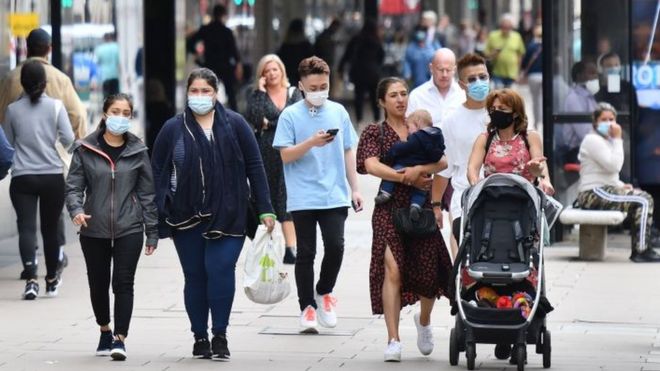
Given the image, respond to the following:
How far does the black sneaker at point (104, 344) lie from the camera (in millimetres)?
9828

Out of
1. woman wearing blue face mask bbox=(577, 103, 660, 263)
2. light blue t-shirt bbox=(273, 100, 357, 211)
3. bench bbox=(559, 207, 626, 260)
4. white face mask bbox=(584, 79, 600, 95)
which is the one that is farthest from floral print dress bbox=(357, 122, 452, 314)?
white face mask bbox=(584, 79, 600, 95)

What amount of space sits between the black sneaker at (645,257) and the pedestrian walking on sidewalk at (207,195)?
5435 mm

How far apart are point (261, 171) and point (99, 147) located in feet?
2.99

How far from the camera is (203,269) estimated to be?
31.8 feet

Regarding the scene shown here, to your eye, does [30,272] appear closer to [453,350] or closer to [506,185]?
[453,350]

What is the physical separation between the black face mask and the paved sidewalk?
1.31m

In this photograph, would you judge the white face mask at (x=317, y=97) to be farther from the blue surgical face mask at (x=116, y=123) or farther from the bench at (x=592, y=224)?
the bench at (x=592, y=224)

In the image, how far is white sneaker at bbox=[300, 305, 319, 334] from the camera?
35.1 ft

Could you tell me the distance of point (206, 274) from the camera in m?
9.67

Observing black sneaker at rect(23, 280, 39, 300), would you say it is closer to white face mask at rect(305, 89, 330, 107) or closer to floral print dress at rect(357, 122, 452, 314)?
white face mask at rect(305, 89, 330, 107)

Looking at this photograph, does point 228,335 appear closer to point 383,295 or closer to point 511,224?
point 383,295

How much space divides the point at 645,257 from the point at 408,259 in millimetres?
5060

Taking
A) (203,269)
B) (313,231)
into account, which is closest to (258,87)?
(313,231)

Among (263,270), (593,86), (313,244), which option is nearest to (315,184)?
(313,244)
